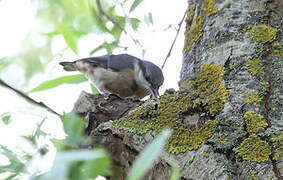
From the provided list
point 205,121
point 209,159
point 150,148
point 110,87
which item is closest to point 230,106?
point 205,121

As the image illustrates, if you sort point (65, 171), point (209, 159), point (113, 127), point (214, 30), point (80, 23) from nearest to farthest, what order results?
point (65, 171) < point (209, 159) < point (113, 127) < point (214, 30) < point (80, 23)

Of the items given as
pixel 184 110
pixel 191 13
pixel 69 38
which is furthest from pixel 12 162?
pixel 69 38

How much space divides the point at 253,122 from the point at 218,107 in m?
0.11

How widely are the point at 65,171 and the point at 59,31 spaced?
1488mm

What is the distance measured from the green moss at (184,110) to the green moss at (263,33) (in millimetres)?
158

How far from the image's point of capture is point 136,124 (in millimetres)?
1459

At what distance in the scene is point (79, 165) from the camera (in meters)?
0.67

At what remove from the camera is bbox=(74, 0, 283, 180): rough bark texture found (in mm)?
1263

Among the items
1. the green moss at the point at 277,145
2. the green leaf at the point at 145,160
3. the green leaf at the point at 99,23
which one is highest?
the green leaf at the point at 99,23

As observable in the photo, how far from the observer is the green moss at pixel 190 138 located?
4.36 feet

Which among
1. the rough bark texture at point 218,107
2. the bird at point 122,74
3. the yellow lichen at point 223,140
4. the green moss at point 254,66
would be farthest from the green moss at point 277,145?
the bird at point 122,74

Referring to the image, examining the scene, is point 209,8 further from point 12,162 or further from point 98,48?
point 12,162

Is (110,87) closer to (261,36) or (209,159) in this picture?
(261,36)

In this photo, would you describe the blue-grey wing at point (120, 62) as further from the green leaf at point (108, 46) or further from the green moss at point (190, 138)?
the green moss at point (190, 138)
